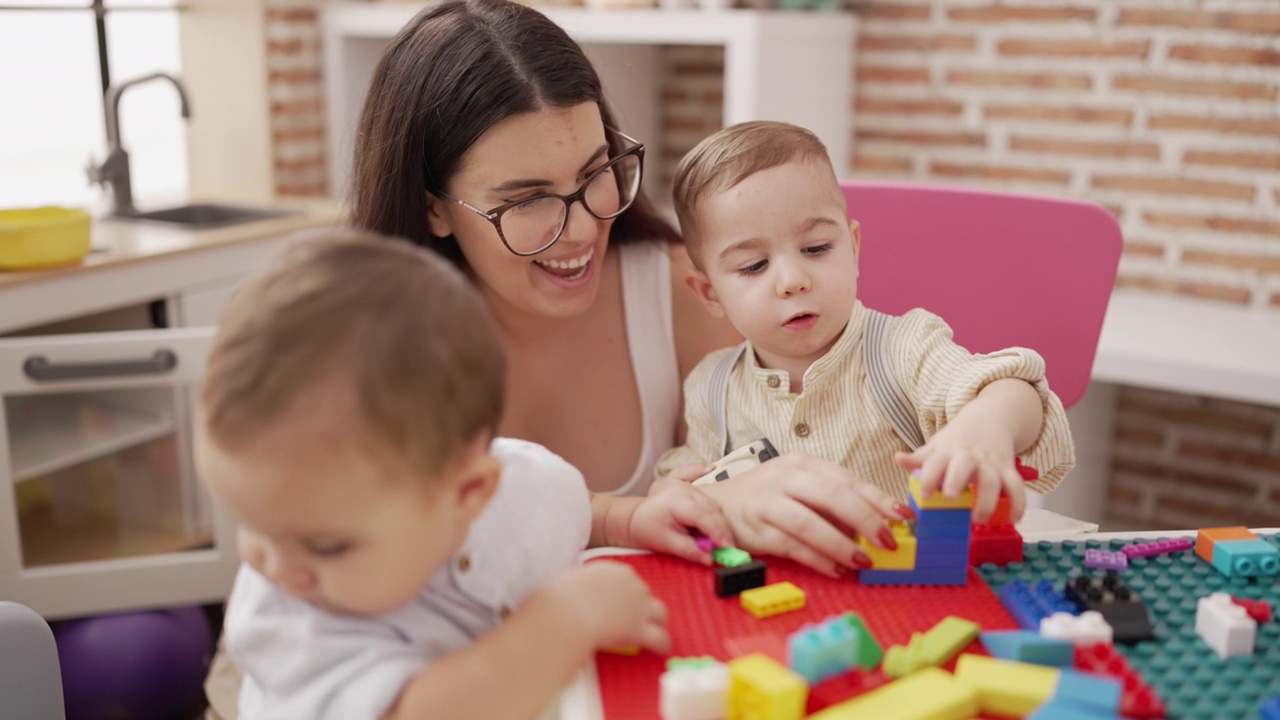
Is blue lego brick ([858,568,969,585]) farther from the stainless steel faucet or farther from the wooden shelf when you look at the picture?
the stainless steel faucet

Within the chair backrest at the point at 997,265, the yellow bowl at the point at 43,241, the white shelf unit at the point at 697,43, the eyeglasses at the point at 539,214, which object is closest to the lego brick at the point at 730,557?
the eyeglasses at the point at 539,214

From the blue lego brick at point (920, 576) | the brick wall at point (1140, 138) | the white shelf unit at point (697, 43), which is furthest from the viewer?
the white shelf unit at point (697, 43)

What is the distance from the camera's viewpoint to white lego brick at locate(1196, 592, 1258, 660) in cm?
71

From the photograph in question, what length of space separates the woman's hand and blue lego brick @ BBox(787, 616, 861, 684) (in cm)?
14

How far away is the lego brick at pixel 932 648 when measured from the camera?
695 millimetres

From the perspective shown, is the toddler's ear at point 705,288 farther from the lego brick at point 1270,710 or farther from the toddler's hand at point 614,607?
the lego brick at point 1270,710

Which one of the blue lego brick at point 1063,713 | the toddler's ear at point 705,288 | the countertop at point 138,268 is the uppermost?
the toddler's ear at point 705,288

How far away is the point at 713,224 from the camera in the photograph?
1.17 meters

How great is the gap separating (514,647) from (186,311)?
6.42ft

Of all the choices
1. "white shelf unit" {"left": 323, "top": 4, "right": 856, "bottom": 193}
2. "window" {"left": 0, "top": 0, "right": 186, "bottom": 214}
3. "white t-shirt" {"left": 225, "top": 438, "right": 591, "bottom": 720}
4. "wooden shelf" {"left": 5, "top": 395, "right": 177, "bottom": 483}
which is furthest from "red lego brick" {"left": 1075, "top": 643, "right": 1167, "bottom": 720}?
"window" {"left": 0, "top": 0, "right": 186, "bottom": 214}

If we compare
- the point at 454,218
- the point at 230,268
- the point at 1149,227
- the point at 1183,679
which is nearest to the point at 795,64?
the point at 1149,227

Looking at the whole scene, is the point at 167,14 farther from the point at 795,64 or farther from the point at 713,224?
the point at 713,224

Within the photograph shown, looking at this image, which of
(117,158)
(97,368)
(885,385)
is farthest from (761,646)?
(117,158)

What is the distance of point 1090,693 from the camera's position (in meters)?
0.63
